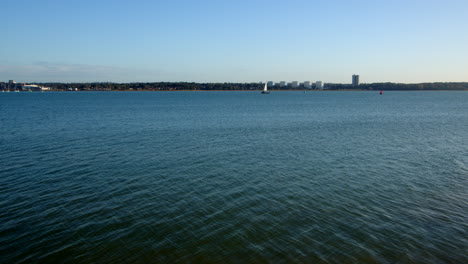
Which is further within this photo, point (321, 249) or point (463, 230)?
point (463, 230)

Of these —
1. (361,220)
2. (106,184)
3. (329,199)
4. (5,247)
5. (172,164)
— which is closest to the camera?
(5,247)

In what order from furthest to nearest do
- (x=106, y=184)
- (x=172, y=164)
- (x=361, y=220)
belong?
(x=172, y=164), (x=106, y=184), (x=361, y=220)

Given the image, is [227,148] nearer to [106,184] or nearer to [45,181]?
[106,184]

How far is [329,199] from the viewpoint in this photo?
680 inches

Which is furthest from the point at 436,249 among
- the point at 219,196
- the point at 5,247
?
the point at 5,247

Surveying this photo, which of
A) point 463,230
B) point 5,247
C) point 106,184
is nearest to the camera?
point 5,247

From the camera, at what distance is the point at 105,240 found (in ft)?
41.8

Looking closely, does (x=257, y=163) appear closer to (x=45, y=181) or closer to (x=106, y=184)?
(x=106, y=184)

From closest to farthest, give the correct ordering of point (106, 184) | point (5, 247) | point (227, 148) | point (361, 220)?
point (5, 247) → point (361, 220) → point (106, 184) → point (227, 148)

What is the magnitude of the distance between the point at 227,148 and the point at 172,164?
7706 mm

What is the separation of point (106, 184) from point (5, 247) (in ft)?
24.7

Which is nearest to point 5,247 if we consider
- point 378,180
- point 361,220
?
point 361,220

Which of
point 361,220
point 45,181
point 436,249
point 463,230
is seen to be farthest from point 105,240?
point 463,230

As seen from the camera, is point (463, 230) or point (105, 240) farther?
point (463, 230)
